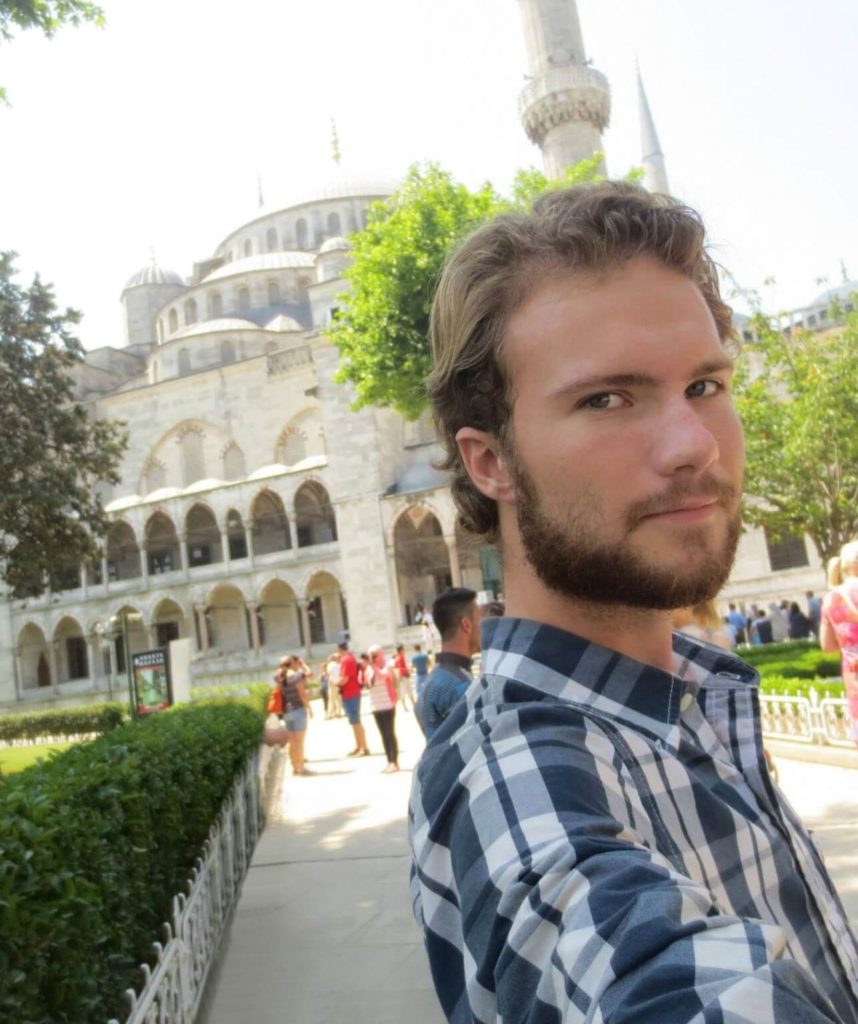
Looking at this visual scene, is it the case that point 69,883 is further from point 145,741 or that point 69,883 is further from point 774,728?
point 774,728

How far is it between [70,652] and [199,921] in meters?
41.7

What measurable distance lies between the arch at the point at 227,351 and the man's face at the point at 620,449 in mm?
43816

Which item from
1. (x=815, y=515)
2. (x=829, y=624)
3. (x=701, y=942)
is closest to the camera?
(x=701, y=942)

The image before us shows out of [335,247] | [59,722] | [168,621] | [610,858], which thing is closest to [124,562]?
[168,621]

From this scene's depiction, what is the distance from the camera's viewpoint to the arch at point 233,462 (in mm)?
41188

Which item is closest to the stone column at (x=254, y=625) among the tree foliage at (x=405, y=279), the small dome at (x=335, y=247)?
the small dome at (x=335, y=247)

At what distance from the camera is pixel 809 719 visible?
8.68 meters

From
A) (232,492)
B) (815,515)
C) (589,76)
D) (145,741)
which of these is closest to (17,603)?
(232,492)

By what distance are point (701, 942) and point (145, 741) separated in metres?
4.97

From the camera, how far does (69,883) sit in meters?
2.74

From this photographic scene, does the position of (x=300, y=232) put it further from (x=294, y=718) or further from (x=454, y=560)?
(x=294, y=718)

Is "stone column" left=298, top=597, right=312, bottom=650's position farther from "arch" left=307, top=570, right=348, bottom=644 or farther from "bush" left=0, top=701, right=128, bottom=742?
"bush" left=0, top=701, right=128, bottom=742

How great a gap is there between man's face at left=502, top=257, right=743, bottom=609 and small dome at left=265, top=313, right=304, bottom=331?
149 ft

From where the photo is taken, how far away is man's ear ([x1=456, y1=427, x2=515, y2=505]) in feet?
3.77
